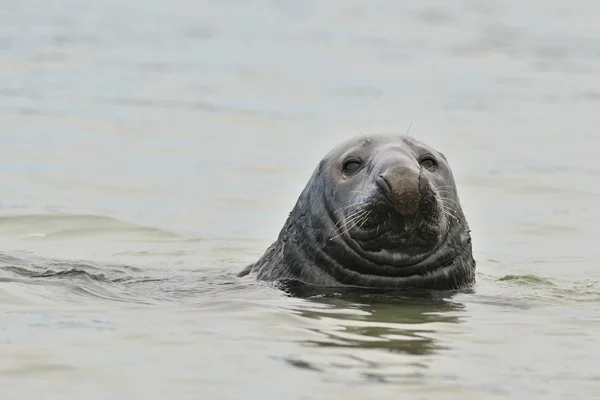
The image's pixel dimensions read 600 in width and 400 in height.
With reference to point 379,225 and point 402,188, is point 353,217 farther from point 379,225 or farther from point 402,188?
point 402,188

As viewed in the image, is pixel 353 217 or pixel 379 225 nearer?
pixel 379 225

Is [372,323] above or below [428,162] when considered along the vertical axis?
below

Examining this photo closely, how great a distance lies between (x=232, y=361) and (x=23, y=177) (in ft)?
30.3

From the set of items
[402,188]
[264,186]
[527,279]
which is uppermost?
[264,186]

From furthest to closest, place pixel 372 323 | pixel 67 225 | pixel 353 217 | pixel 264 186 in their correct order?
pixel 264 186 < pixel 67 225 < pixel 353 217 < pixel 372 323

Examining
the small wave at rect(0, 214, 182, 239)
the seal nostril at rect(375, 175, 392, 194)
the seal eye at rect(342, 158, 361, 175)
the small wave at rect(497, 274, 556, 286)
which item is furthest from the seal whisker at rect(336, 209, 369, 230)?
the small wave at rect(0, 214, 182, 239)

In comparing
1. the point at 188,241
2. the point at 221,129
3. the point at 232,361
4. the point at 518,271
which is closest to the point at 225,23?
the point at 221,129

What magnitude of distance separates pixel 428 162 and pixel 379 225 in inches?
28.0

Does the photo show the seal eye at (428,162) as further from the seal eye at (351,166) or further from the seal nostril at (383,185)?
the seal nostril at (383,185)

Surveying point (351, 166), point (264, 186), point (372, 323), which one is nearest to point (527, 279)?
point (351, 166)

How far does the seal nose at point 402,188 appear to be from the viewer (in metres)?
8.44

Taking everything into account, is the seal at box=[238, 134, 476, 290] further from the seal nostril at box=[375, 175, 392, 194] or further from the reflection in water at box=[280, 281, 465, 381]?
the reflection in water at box=[280, 281, 465, 381]

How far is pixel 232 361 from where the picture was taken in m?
7.34

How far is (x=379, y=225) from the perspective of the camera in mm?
8703
